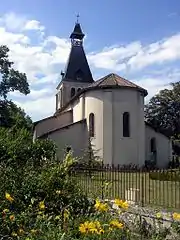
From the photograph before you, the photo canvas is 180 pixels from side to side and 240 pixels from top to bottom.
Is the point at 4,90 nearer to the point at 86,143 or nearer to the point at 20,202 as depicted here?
the point at 86,143

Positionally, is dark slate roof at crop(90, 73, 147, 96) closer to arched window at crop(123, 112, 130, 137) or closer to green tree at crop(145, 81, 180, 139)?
arched window at crop(123, 112, 130, 137)

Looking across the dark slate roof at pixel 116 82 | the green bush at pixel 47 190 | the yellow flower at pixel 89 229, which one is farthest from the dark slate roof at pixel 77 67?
the yellow flower at pixel 89 229

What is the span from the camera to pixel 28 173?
8.55 metres

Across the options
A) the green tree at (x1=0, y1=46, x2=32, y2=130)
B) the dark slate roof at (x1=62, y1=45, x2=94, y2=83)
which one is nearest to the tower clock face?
the dark slate roof at (x1=62, y1=45, x2=94, y2=83)

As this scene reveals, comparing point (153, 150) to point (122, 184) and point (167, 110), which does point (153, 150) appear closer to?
point (167, 110)

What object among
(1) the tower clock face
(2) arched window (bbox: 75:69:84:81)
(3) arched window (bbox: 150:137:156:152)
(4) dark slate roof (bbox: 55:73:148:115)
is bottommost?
(3) arched window (bbox: 150:137:156:152)

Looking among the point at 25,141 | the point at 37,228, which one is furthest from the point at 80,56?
the point at 37,228

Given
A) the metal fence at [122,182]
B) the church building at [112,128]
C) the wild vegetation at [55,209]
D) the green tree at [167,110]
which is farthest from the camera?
the green tree at [167,110]

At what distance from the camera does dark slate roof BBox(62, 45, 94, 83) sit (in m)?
57.4

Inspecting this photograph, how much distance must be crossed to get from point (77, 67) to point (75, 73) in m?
1.16

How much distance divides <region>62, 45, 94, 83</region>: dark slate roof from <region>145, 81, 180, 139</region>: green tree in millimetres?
12585

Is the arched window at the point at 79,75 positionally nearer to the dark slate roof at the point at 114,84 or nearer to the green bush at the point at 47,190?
A: the dark slate roof at the point at 114,84

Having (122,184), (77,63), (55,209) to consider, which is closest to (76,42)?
(77,63)

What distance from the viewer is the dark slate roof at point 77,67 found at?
57.4m
